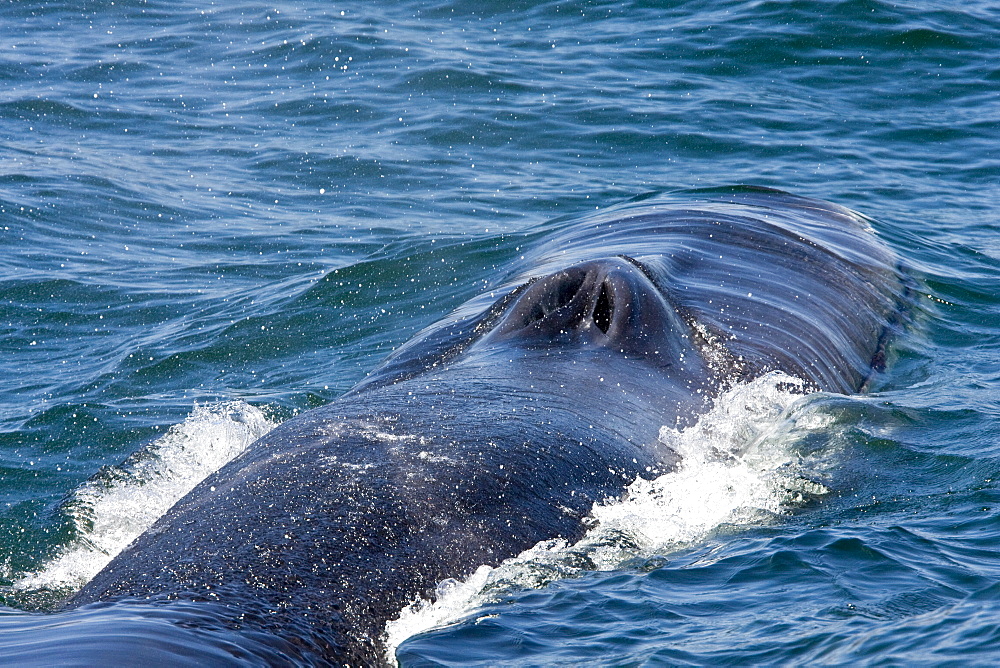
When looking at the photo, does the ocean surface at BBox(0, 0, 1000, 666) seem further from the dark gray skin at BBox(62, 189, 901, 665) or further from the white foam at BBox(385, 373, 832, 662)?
the dark gray skin at BBox(62, 189, 901, 665)

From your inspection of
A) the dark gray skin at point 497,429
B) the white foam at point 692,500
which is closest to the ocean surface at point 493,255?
the white foam at point 692,500

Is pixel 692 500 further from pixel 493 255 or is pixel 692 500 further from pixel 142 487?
pixel 493 255

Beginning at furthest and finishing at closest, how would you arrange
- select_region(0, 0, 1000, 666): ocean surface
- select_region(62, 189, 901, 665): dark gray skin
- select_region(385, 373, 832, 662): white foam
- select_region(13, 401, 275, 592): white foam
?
select_region(13, 401, 275, 592): white foam, select_region(0, 0, 1000, 666): ocean surface, select_region(385, 373, 832, 662): white foam, select_region(62, 189, 901, 665): dark gray skin

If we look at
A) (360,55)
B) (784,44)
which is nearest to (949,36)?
(784,44)

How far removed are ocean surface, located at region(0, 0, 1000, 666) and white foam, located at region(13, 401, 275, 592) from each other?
0.12ft

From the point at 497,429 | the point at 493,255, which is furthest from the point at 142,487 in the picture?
the point at 493,255

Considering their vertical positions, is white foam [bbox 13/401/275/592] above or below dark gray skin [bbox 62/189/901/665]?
below

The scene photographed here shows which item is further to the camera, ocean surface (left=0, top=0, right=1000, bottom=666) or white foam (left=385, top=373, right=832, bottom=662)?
ocean surface (left=0, top=0, right=1000, bottom=666)

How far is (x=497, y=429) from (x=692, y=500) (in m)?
1.15

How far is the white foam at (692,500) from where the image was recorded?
5094 mm

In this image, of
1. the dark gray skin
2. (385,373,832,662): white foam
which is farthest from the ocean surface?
the dark gray skin

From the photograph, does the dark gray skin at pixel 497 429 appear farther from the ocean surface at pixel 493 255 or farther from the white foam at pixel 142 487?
the white foam at pixel 142 487

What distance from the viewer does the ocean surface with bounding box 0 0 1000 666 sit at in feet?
18.8

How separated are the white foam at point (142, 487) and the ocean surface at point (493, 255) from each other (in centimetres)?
4
